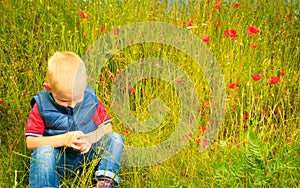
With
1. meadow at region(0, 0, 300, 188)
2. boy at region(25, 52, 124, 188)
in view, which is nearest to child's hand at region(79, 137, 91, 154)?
boy at region(25, 52, 124, 188)

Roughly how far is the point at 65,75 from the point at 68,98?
114 millimetres

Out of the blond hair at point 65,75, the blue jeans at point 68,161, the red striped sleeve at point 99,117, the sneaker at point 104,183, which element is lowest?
the sneaker at point 104,183

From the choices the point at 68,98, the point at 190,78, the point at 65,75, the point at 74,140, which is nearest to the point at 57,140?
the point at 74,140

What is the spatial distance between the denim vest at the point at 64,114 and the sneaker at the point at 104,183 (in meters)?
0.25

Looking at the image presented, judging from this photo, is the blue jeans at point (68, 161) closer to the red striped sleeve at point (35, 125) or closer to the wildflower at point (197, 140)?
the red striped sleeve at point (35, 125)

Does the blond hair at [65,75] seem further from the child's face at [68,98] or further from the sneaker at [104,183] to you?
the sneaker at [104,183]

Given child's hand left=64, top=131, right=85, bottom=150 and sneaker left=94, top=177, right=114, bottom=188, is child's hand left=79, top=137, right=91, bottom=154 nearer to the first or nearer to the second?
child's hand left=64, top=131, right=85, bottom=150

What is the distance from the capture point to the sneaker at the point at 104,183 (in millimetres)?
2449

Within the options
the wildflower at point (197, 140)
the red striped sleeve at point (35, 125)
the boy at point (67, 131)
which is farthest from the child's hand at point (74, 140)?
the wildflower at point (197, 140)

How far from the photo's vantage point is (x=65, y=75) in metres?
2.39

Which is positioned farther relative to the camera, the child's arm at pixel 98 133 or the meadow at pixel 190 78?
the child's arm at pixel 98 133

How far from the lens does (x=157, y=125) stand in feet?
9.55

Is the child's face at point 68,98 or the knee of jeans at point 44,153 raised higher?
the child's face at point 68,98

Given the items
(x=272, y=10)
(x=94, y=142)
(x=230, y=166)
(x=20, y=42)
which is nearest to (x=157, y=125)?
(x=94, y=142)
